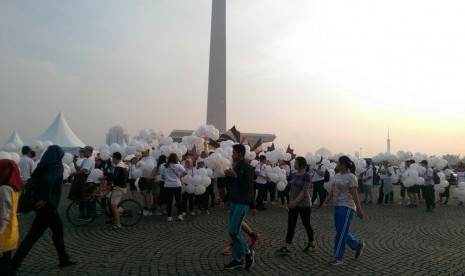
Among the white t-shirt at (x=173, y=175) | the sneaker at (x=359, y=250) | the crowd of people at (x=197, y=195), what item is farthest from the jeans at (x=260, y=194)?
the sneaker at (x=359, y=250)

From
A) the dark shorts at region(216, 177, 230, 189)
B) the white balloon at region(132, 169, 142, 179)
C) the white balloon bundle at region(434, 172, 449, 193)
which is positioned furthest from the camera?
the white balloon bundle at region(434, 172, 449, 193)

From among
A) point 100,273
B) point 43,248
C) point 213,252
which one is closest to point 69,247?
point 43,248

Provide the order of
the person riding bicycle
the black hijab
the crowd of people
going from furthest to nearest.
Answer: the person riding bicycle
the black hijab
the crowd of people

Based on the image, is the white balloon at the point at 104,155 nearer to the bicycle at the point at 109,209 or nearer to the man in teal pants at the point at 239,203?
the bicycle at the point at 109,209

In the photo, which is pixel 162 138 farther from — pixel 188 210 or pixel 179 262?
pixel 179 262

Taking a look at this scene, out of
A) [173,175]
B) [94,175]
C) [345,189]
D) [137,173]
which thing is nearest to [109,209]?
[94,175]

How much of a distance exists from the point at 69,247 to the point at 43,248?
419 mm

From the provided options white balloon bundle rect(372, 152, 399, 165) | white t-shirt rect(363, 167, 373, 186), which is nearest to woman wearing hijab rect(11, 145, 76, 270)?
white t-shirt rect(363, 167, 373, 186)

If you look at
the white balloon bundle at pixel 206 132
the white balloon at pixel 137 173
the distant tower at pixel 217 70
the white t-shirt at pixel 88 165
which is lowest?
the white balloon at pixel 137 173

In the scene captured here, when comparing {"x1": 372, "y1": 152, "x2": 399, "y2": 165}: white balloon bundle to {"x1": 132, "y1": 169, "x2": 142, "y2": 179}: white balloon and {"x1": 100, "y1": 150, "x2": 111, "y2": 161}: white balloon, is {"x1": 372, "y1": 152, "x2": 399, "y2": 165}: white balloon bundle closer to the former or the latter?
{"x1": 132, "y1": 169, "x2": 142, "y2": 179}: white balloon

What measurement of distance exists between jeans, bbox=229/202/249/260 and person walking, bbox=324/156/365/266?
148 cm

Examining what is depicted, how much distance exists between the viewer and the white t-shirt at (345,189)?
605cm

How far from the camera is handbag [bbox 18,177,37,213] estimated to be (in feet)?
16.4

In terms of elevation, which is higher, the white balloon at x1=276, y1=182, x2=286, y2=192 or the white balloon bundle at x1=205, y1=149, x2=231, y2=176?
the white balloon bundle at x1=205, y1=149, x2=231, y2=176
